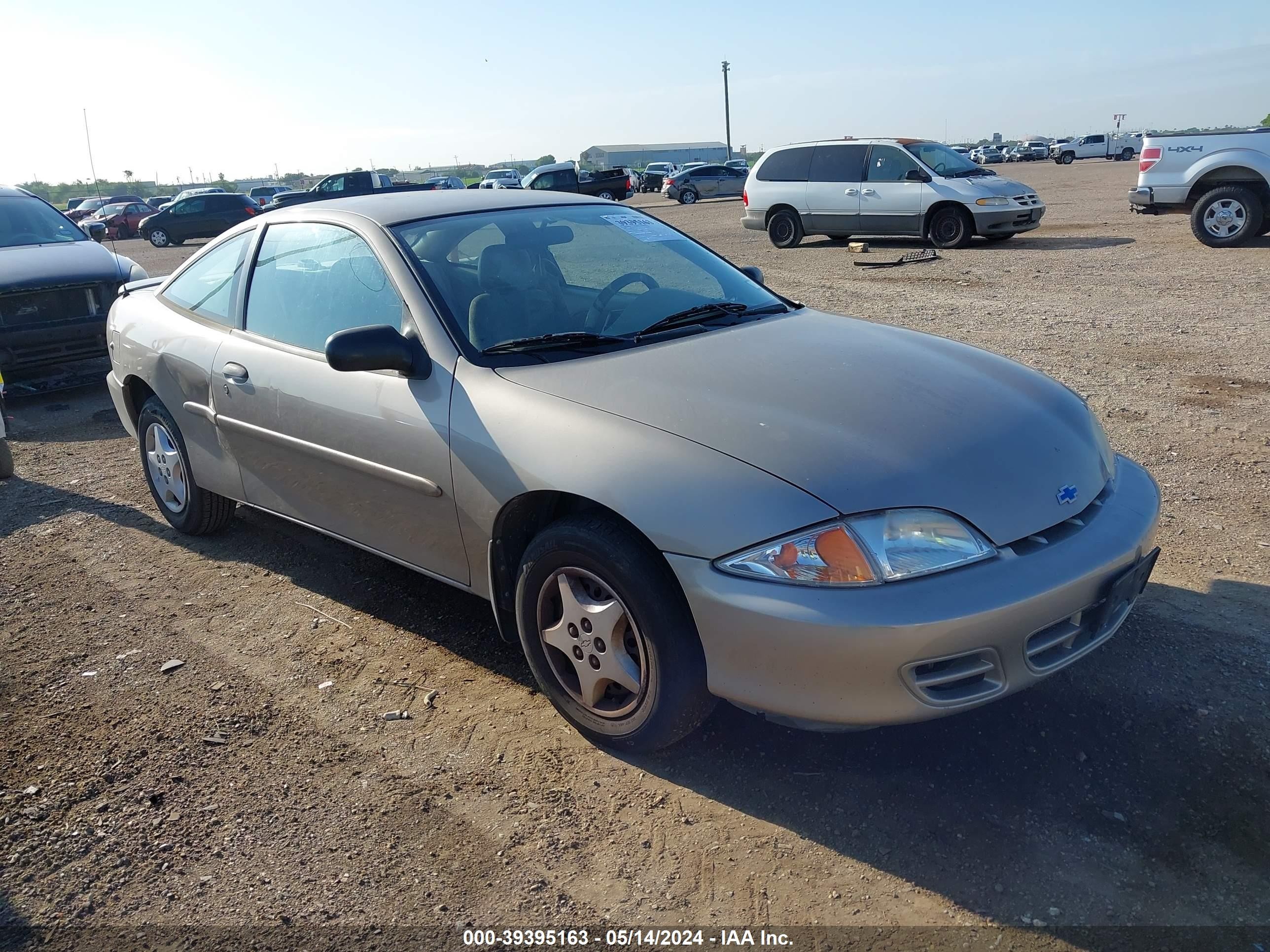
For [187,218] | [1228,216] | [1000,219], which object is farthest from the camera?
[187,218]

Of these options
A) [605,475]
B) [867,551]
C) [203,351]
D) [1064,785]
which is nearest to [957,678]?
[867,551]

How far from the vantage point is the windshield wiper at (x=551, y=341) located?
3.30 meters

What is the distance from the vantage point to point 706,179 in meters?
38.8

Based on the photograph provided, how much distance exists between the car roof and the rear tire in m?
13.4

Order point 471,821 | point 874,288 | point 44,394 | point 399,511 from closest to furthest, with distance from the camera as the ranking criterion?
point 471,821
point 399,511
point 44,394
point 874,288

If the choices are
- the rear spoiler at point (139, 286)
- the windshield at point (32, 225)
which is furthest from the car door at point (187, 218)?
the rear spoiler at point (139, 286)

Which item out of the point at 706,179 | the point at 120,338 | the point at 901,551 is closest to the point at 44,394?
the point at 120,338

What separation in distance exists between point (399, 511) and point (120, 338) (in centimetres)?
254

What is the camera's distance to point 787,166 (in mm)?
17125

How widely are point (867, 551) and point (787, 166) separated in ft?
51.9

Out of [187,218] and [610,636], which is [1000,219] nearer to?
[610,636]

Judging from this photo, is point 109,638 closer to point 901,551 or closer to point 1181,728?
point 901,551

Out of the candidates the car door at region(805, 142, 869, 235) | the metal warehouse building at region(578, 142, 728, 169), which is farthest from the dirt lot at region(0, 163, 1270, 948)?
the metal warehouse building at region(578, 142, 728, 169)

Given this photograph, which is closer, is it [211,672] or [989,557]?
[989,557]
